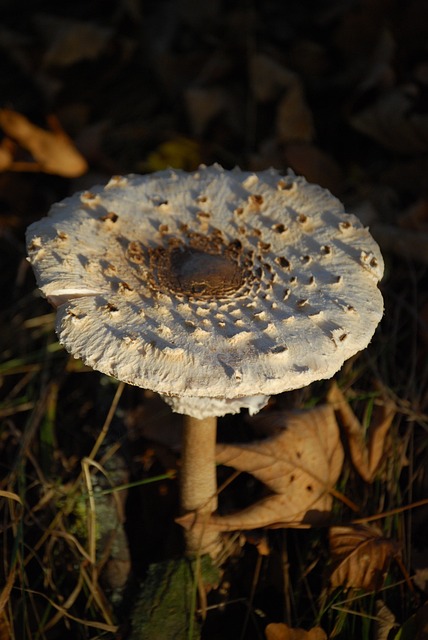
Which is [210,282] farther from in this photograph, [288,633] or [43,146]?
[43,146]

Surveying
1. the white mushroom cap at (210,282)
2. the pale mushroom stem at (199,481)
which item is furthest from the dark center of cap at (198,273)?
the pale mushroom stem at (199,481)

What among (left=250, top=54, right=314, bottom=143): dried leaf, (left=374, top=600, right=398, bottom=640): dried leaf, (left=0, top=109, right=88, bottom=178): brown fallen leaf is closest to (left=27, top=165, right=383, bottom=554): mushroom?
(left=374, top=600, right=398, bottom=640): dried leaf

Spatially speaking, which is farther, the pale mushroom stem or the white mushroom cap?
the pale mushroom stem

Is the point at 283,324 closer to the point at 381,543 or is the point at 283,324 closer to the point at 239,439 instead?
the point at 381,543

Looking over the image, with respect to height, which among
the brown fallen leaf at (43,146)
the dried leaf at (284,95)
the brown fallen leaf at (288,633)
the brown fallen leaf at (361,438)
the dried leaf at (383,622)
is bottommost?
the brown fallen leaf at (288,633)

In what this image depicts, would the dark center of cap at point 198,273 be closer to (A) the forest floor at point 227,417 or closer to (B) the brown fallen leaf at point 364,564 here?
(A) the forest floor at point 227,417

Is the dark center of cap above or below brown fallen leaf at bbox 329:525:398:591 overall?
above

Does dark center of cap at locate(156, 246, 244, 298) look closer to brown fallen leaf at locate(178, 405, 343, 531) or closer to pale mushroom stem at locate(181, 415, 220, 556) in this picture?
pale mushroom stem at locate(181, 415, 220, 556)
